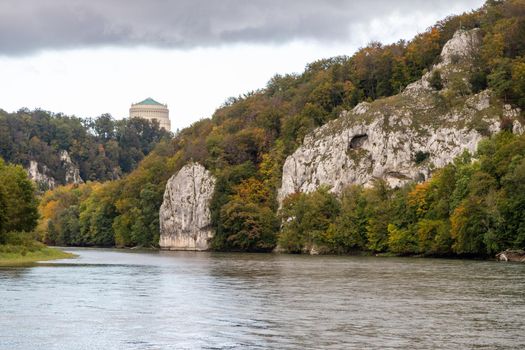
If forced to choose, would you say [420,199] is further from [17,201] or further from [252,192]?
[252,192]

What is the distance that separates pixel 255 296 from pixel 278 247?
352 ft

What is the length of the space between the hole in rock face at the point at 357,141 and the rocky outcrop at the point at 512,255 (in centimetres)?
6048

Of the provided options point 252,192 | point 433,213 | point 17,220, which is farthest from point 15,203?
point 252,192

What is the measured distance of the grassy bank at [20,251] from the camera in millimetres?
97156

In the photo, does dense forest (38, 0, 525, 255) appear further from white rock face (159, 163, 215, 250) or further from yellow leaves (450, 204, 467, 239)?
white rock face (159, 163, 215, 250)

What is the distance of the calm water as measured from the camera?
38875 millimetres

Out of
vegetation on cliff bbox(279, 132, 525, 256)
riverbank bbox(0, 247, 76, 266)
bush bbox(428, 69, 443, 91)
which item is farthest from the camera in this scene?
bush bbox(428, 69, 443, 91)

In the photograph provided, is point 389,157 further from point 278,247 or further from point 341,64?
point 341,64

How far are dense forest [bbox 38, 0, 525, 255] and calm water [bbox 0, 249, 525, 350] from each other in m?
35.4

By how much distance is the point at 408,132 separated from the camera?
158750mm

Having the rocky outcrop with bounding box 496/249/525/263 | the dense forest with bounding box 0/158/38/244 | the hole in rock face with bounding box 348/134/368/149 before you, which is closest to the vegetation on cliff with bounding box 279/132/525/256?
the rocky outcrop with bounding box 496/249/525/263

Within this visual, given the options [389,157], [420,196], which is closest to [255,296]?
[420,196]

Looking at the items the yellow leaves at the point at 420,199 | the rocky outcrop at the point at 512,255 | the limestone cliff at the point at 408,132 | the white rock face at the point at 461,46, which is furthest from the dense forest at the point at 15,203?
the white rock face at the point at 461,46

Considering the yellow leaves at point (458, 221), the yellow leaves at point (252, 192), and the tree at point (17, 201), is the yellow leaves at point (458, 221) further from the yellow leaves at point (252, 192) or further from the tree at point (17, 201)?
the yellow leaves at point (252, 192)
